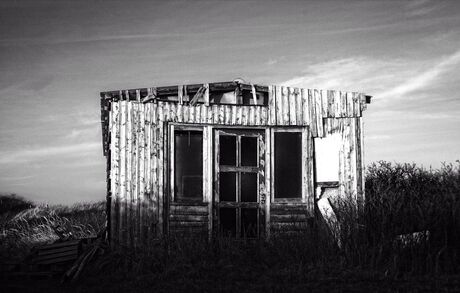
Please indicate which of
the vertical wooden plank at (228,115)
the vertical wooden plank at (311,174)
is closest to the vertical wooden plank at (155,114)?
the vertical wooden plank at (228,115)

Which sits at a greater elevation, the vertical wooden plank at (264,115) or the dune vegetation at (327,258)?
the vertical wooden plank at (264,115)

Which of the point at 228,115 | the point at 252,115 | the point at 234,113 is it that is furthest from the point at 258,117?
the point at 228,115

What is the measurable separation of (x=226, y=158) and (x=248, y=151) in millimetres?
478

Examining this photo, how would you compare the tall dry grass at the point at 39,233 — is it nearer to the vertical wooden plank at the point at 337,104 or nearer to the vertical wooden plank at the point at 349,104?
the vertical wooden plank at the point at 337,104

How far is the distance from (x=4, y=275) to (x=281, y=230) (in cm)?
515

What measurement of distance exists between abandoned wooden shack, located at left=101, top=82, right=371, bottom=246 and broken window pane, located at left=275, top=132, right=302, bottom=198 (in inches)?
0.8

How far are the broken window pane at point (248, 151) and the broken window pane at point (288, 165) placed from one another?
469mm

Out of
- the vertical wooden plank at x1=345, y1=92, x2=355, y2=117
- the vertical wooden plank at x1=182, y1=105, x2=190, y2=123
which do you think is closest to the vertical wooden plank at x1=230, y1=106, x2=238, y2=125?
the vertical wooden plank at x1=182, y1=105, x2=190, y2=123

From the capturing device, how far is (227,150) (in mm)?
A: 9859

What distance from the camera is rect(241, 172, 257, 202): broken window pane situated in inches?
386

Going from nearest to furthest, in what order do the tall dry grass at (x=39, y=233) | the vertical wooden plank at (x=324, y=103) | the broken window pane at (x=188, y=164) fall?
the broken window pane at (x=188, y=164), the vertical wooden plank at (x=324, y=103), the tall dry grass at (x=39, y=233)

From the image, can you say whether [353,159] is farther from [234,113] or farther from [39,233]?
[39,233]

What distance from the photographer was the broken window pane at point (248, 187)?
9.80m

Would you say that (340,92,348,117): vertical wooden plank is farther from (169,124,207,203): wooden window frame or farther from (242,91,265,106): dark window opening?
(169,124,207,203): wooden window frame
